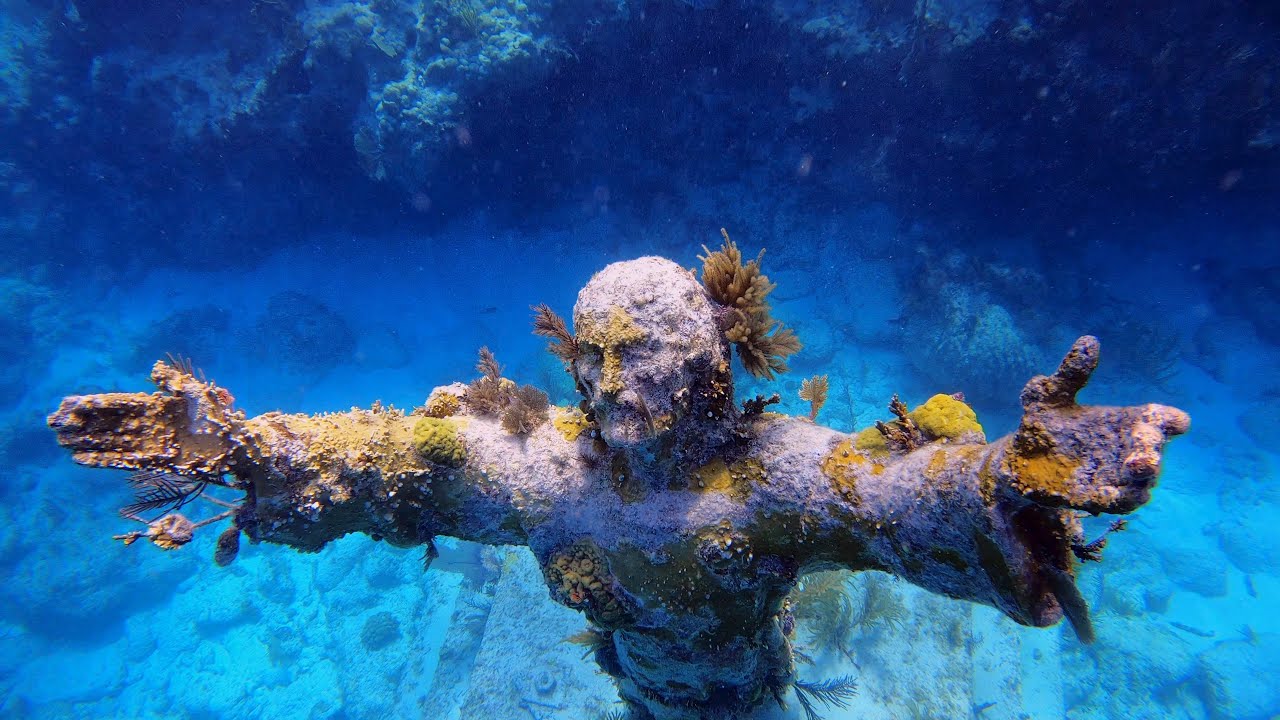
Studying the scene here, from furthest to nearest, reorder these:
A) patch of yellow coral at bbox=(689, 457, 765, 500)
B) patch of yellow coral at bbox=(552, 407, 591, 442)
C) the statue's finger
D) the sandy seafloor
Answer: the sandy seafloor → patch of yellow coral at bbox=(552, 407, 591, 442) → patch of yellow coral at bbox=(689, 457, 765, 500) → the statue's finger

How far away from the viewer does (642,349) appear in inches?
97.5

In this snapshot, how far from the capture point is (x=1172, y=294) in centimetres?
1306

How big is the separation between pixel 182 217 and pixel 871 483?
23.7 meters

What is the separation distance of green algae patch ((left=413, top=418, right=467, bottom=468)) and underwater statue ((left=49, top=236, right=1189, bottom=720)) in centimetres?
1

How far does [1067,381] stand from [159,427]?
408 centimetres

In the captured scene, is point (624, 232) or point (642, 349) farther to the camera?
point (624, 232)

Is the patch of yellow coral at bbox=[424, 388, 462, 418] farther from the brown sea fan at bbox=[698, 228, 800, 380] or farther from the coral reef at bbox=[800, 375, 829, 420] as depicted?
the coral reef at bbox=[800, 375, 829, 420]

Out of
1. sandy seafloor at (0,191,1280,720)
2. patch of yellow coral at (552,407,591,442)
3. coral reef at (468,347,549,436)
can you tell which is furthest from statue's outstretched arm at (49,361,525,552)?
sandy seafloor at (0,191,1280,720)

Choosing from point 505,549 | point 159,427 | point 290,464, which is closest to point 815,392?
point 290,464

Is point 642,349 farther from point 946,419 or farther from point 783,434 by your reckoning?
point 946,419

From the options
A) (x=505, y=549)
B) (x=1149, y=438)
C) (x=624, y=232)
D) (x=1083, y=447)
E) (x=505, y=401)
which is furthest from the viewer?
(x=624, y=232)

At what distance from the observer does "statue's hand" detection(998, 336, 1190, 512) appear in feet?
5.02

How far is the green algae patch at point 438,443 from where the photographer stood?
9.65 feet

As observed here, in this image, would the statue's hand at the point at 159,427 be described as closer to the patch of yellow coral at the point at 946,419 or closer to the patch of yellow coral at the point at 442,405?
the patch of yellow coral at the point at 442,405
